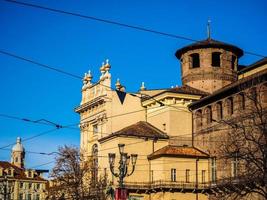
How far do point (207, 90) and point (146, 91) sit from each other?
7.33 meters

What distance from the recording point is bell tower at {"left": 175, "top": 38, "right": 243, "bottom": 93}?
50969 mm

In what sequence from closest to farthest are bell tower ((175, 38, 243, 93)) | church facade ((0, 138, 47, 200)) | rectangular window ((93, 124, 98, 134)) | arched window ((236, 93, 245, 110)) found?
arched window ((236, 93, 245, 110)) → bell tower ((175, 38, 243, 93)) → rectangular window ((93, 124, 98, 134)) → church facade ((0, 138, 47, 200))

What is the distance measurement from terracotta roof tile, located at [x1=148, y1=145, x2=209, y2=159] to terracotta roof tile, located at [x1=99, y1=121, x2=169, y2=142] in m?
1.55

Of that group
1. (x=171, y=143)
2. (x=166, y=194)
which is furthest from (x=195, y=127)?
(x=166, y=194)

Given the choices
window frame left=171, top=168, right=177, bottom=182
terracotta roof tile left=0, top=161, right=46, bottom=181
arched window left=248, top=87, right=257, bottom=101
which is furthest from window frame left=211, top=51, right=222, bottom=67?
terracotta roof tile left=0, top=161, right=46, bottom=181

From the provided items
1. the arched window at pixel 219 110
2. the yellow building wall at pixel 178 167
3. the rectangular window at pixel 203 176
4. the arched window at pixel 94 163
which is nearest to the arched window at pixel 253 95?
the arched window at pixel 219 110

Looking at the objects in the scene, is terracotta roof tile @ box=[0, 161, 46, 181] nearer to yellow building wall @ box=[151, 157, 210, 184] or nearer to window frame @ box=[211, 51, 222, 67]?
window frame @ box=[211, 51, 222, 67]

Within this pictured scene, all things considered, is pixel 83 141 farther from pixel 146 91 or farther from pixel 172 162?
pixel 172 162

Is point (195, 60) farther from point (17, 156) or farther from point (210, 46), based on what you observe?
point (17, 156)

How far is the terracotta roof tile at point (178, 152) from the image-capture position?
45250mm

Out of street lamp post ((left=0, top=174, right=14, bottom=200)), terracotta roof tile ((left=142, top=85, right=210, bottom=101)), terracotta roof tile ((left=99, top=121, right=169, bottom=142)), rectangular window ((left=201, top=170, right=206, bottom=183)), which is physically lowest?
street lamp post ((left=0, top=174, right=14, bottom=200))

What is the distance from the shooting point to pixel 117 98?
5231 cm

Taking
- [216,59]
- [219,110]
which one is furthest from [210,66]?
[219,110]

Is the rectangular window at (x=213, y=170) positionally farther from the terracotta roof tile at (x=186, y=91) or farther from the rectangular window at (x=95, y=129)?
the rectangular window at (x=95, y=129)
